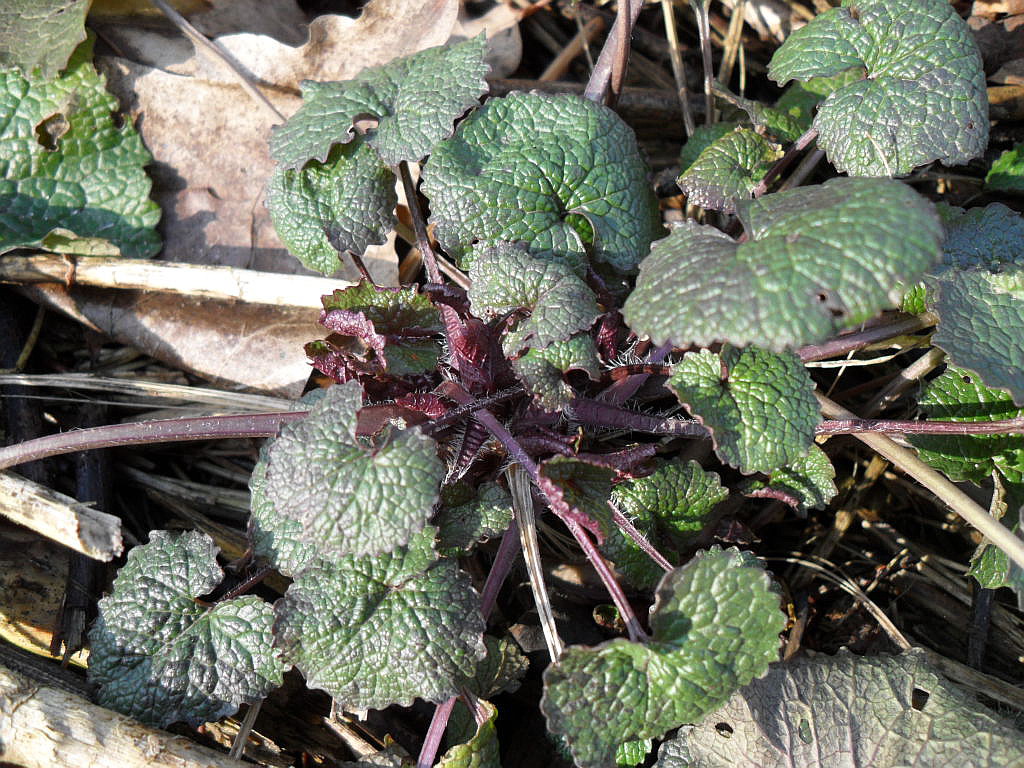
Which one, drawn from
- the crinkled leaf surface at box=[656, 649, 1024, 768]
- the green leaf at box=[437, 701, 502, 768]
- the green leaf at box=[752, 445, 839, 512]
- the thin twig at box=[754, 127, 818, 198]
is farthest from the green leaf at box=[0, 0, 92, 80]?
the crinkled leaf surface at box=[656, 649, 1024, 768]

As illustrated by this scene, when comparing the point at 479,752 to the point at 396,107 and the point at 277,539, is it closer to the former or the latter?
the point at 277,539

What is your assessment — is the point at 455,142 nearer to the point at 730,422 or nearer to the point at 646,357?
the point at 646,357

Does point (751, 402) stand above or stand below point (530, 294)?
below

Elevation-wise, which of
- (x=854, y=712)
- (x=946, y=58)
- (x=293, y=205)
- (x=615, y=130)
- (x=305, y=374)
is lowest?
(x=854, y=712)

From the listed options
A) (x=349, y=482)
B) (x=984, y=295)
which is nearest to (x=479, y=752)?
(x=349, y=482)

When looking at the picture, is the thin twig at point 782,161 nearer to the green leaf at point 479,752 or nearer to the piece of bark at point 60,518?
the green leaf at point 479,752

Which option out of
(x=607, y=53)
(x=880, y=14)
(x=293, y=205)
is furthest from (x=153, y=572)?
(x=880, y=14)
